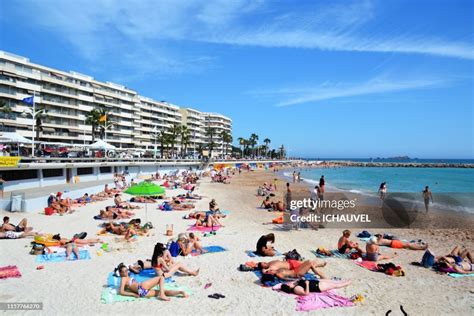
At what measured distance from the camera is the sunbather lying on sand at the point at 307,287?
7422 mm

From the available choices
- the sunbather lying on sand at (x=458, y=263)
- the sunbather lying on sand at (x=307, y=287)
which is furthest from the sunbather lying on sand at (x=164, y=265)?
the sunbather lying on sand at (x=458, y=263)

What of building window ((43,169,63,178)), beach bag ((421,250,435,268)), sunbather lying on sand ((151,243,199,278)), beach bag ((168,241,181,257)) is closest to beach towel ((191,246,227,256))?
beach bag ((168,241,181,257))

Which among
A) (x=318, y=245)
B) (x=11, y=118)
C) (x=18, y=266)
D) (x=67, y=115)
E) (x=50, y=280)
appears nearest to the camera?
(x=50, y=280)

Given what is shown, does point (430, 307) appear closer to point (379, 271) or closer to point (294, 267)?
point (379, 271)

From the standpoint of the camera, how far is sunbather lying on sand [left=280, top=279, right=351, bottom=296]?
7.42 m

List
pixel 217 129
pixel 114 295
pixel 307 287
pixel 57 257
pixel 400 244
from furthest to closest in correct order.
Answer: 1. pixel 217 129
2. pixel 400 244
3. pixel 57 257
4. pixel 307 287
5. pixel 114 295

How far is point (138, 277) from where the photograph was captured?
848 centimetres

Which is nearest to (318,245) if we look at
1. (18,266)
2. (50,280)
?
(50,280)

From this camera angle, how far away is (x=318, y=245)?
39.1 feet

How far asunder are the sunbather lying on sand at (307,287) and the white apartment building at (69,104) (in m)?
44.1

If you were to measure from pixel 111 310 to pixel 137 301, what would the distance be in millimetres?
571

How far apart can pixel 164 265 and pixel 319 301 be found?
364 centimetres

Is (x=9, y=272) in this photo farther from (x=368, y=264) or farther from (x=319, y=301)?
(x=368, y=264)

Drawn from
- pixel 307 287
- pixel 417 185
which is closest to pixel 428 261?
pixel 307 287
